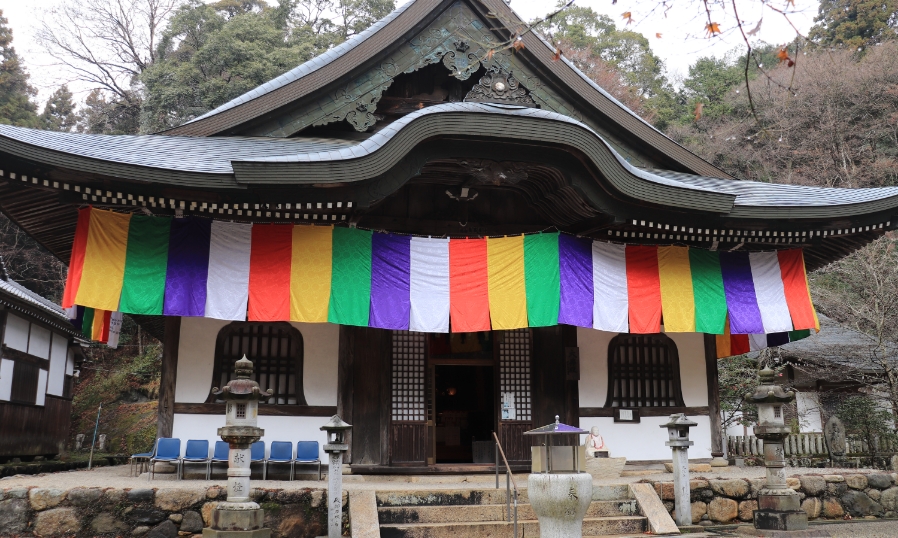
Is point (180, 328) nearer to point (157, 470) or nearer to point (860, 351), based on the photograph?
point (157, 470)

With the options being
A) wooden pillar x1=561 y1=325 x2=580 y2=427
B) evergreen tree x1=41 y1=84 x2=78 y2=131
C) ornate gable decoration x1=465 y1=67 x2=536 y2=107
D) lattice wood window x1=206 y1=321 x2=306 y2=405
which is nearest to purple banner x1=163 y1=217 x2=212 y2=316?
lattice wood window x1=206 y1=321 x2=306 y2=405

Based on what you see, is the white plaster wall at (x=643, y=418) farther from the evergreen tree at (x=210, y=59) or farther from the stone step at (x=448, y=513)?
the evergreen tree at (x=210, y=59)

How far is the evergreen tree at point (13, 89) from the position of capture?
32281mm

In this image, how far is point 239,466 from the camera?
895 cm

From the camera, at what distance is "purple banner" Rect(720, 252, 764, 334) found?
12727 mm

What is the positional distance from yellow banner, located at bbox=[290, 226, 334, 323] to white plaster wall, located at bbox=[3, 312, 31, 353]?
32.5 ft

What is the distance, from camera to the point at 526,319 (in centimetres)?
1155

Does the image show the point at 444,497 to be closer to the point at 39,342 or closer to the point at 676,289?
the point at 676,289

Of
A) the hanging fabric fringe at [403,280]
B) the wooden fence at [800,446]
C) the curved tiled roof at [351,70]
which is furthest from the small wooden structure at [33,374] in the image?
the wooden fence at [800,446]

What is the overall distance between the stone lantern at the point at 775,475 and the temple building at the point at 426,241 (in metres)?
1.77

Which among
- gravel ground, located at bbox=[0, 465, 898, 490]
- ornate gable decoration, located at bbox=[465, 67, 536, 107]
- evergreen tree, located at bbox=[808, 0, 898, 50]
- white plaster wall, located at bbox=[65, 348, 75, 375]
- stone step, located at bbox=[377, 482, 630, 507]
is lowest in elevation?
stone step, located at bbox=[377, 482, 630, 507]

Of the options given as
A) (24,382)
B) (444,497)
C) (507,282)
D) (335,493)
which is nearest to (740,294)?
(507,282)

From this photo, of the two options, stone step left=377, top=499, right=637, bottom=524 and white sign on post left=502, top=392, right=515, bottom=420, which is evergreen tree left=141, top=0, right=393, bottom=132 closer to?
white sign on post left=502, top=392, right=515, bottom=420

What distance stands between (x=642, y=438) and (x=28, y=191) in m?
11.0
